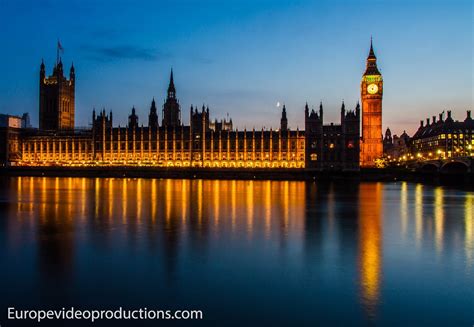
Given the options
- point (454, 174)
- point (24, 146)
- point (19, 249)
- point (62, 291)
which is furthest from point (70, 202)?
point (24, 146)

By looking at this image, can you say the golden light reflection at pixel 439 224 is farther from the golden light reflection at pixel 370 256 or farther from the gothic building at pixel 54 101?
the gothic building at pixel 54 101

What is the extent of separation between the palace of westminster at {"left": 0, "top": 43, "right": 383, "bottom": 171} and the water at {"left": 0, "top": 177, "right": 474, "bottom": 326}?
57504 millimetres

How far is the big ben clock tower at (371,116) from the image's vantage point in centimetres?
11506

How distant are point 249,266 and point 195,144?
253ft

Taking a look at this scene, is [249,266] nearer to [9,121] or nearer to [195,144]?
[195,144]

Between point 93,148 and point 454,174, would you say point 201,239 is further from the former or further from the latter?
point 93,148

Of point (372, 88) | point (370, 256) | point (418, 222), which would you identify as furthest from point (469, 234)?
point (372, 88)

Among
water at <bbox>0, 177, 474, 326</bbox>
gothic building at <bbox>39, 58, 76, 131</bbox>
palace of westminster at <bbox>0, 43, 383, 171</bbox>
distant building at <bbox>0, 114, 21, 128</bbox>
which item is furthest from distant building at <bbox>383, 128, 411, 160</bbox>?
water at <bbox>0, 177, 474, 326</bbox>

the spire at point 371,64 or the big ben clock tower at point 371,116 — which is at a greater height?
the spire at point 371,64

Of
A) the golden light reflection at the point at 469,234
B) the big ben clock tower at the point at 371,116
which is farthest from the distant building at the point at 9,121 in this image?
the golden light reflection at the point at 469,234

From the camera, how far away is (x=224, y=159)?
294ft

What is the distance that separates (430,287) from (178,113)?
102061 mm

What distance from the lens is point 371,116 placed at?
11731 cm

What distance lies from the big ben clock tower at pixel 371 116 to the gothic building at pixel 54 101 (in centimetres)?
6880
